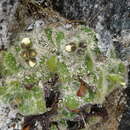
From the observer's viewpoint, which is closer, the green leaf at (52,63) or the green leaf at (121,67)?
the green leaf at (52,63)

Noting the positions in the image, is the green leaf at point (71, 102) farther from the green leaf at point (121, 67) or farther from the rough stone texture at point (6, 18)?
the rough stone texture at point (6, 18)

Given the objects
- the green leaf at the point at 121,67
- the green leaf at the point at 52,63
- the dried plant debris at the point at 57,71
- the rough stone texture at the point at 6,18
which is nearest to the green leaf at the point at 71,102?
the dried plant debris at the point at 57,71

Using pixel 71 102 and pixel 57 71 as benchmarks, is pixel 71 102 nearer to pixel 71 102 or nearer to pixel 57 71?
pixel 71 102

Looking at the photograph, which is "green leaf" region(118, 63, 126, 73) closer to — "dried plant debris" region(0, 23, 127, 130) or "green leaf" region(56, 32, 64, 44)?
"dried plant debris" region(0, 23, 127, 130)

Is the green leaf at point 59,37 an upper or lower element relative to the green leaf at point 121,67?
upper

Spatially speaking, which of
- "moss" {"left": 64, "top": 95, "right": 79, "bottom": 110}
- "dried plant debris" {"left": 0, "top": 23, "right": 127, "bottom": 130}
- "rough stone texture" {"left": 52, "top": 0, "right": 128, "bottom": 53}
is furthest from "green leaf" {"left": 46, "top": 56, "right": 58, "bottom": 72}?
"rough stone texture" {"left": 52, "top": 0, "right": 128, "bottom": 53}

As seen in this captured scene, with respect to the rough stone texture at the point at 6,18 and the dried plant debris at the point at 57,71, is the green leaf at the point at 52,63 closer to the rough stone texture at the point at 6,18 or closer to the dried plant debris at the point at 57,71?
the dried plant debris at the point at 57,71

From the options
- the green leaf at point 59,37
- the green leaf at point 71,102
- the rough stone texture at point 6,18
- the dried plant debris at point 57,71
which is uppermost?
the rough stone texture at point 6,18

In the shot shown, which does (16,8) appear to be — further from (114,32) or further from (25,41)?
(114,32)
